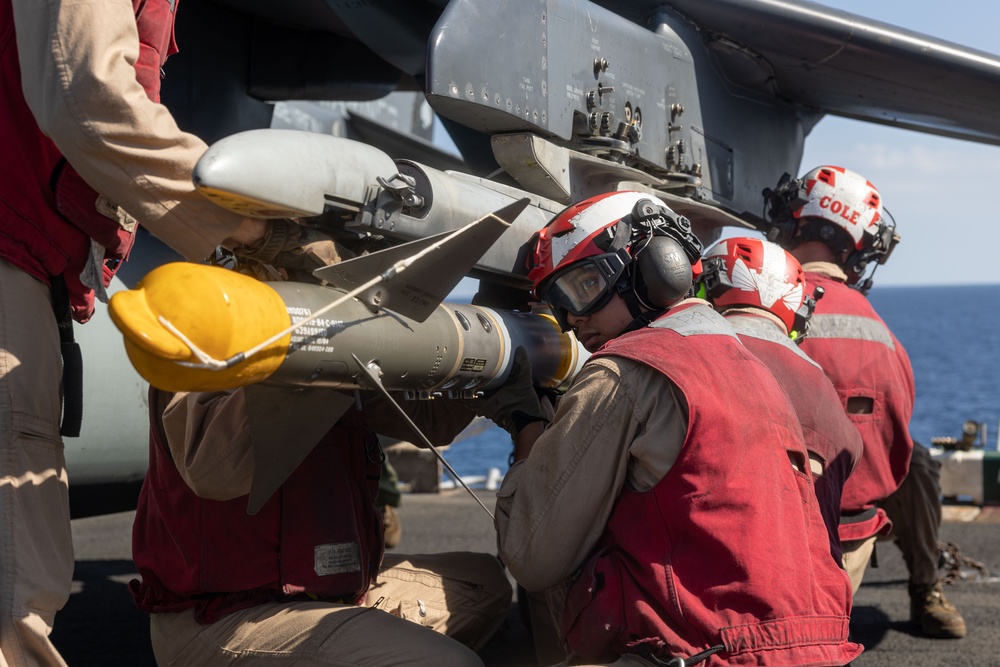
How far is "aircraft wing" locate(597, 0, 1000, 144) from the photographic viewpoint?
4.90m

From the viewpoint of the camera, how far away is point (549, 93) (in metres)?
3.71

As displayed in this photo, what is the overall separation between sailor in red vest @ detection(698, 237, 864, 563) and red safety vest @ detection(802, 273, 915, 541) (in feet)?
1.38

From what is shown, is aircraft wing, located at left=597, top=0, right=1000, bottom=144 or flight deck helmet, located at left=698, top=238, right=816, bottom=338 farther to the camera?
aircraft wing, located at left=597, top=0, right=1000, bottom=144

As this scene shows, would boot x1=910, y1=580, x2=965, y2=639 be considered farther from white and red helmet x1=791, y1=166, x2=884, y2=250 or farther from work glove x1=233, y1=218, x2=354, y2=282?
work glove x1=233, y1=218, x2=354, y2=282

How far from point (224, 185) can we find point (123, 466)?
222cm

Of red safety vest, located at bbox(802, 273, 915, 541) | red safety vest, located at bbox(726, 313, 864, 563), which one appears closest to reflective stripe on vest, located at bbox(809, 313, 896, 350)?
red safety vest, located at bbox(802, 273, 915, 541)

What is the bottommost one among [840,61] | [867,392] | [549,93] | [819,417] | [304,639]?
[304,639]

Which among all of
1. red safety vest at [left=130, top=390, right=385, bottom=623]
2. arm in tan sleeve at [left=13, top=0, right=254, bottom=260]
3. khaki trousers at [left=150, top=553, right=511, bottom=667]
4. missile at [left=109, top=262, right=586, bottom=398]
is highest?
arm in tan sleeve at [left=13, top=0, right=254, bottom=260]

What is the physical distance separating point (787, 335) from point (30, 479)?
2.48 meters

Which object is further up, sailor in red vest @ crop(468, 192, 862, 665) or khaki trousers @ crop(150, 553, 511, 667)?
sailor in red vest @ crop(468, 192, 862, 665)

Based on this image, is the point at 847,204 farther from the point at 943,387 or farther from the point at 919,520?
the point at 943,387

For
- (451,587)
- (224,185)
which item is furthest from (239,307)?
(451,587)

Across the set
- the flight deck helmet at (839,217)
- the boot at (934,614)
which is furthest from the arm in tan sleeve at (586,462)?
the boot at (934,614)

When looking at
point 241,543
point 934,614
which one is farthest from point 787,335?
point 934,614
